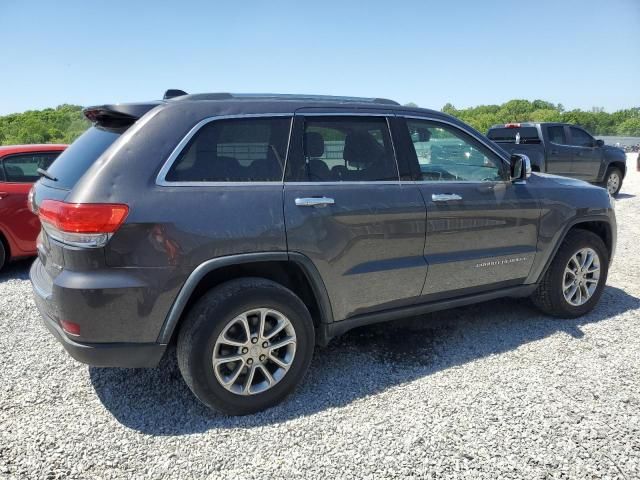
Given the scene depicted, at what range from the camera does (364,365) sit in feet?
10.9

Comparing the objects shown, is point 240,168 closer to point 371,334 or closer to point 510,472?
point 371,334

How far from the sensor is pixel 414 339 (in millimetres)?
3736

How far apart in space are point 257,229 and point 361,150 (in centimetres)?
99

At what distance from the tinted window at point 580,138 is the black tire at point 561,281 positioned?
813cm

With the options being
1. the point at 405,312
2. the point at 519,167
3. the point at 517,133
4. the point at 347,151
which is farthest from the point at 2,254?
the point at 517,133

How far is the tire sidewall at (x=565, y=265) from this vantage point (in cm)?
396

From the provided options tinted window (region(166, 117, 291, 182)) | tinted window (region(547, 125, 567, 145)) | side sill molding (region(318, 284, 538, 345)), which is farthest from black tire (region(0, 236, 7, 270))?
tinted window (region(547, 125, 567, 145))

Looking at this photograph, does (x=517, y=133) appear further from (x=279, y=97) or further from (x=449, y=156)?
(x=279, y=97)

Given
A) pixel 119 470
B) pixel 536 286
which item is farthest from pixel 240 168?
pixel 536 286

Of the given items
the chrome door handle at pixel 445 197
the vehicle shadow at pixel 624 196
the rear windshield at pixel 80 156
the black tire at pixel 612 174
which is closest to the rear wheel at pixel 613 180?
the black tire at pixel 612 174

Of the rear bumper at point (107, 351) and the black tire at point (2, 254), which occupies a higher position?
the rear bumper at point (107, 351)

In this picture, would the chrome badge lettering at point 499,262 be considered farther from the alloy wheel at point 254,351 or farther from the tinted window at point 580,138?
the tinted window at point 580,138

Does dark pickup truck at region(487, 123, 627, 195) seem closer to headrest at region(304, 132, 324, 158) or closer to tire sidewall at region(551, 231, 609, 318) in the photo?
tire sidewall at region(551, 231, 609, 318)

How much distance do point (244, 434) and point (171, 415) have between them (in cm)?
49
